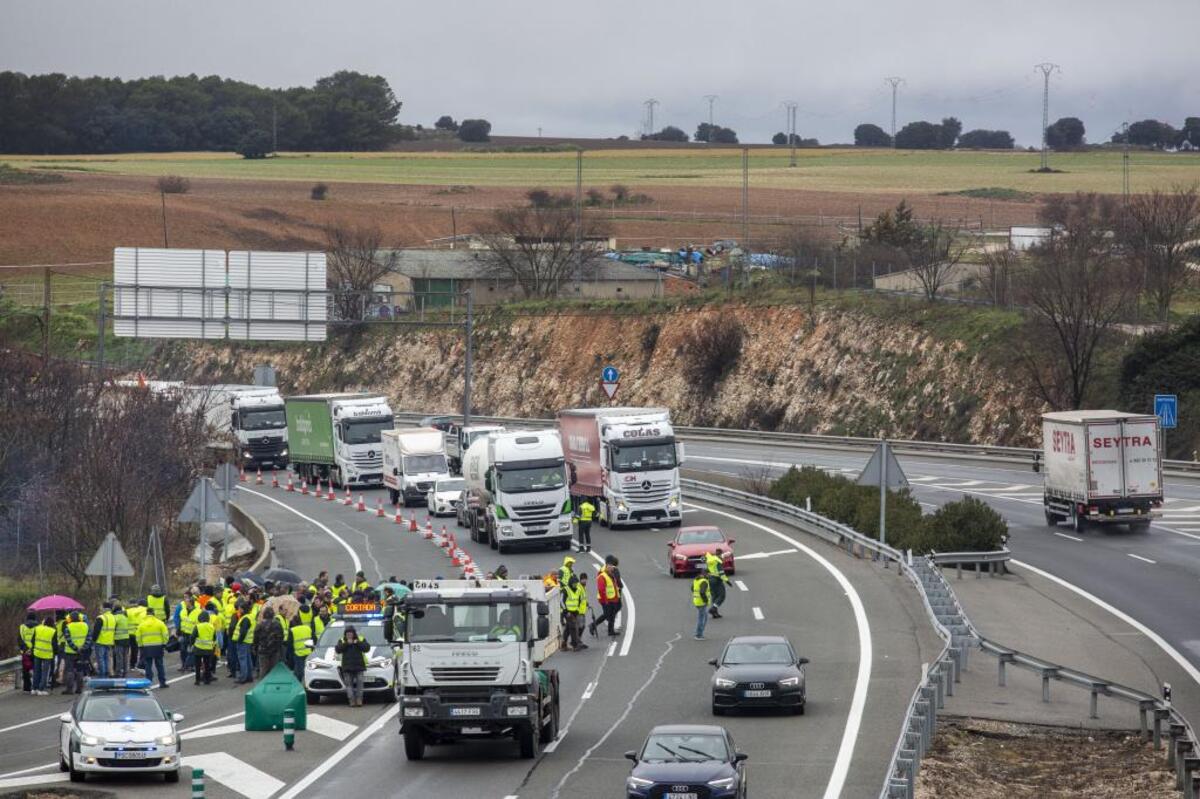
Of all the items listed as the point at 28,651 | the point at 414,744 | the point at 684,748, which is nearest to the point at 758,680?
the point at 414,744

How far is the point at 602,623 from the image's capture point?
1446 inches

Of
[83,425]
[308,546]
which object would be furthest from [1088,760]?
[83,425]

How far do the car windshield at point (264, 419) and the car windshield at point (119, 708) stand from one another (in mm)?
57098

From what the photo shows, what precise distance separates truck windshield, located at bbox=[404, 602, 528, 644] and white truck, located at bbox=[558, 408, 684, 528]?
28.7 meters

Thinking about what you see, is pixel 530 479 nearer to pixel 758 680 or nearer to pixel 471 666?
pixel 758 680

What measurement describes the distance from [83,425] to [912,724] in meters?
42.2

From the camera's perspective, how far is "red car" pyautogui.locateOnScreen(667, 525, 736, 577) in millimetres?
42250

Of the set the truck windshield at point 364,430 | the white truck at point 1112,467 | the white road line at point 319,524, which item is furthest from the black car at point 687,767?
the truck windshield at point 364,430

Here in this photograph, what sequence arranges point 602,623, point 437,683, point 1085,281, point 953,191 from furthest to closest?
point 953,191
point 1085,281
point 602,623
point 437,683

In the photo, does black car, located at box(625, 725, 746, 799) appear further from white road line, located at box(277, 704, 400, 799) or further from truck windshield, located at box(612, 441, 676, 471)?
truck windshield, located at box(612, 441, 676, 471)

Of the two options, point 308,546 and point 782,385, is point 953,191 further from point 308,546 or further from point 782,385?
point 308,546

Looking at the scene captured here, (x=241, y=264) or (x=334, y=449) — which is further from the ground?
(x=241, y=264)

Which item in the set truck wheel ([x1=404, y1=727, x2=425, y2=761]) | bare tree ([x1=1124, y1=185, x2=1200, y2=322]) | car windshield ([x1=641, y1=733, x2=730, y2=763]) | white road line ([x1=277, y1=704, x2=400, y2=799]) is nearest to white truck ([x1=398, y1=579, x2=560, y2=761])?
truck wheel ([x1=404, y1=727, x2=425, y2=761])

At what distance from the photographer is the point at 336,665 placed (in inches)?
1112
